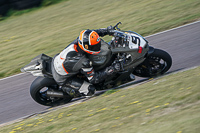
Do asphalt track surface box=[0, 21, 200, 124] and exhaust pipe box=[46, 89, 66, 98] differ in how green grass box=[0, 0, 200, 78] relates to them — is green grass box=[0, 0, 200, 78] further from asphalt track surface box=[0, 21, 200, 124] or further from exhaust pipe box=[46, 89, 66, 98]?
exhaust pipe box=[46, 89, 66, 98]

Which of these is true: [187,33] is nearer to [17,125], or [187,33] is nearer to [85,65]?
[85,65]

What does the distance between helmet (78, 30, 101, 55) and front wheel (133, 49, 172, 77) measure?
1.29m

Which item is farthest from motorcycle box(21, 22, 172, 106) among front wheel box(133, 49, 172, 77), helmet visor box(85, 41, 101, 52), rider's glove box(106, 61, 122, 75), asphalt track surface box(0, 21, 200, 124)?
asphalt track surface box(0, 21, 200, 124)

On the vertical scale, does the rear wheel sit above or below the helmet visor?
below

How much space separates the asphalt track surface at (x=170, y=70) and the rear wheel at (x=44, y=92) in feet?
0.74

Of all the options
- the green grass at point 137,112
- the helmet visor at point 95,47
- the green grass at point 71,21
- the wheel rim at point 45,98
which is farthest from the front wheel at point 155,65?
the green grass at point 71,21

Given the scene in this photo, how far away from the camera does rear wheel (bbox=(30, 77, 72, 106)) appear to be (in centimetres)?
588

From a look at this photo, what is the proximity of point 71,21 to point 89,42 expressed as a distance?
840cm

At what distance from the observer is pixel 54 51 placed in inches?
394

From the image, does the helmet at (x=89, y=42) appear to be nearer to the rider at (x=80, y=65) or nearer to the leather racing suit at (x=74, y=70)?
the rider at (x=80, y=65)

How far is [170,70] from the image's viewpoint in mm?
6762

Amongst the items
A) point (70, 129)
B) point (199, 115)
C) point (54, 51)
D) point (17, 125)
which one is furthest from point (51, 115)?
point (54, 51)

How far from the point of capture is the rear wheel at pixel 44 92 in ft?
19.3

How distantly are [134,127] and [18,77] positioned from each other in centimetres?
536
